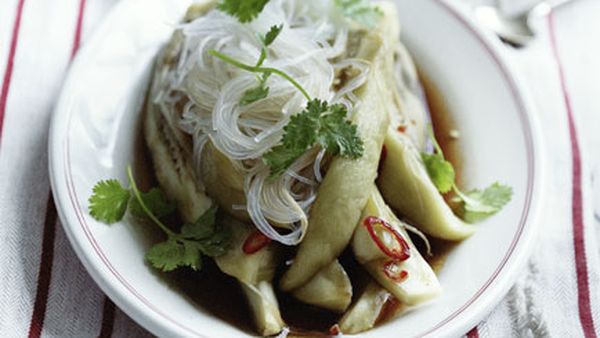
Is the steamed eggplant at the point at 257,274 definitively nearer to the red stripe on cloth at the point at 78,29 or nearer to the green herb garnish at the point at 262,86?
the green herb garnish at the point at 262,86

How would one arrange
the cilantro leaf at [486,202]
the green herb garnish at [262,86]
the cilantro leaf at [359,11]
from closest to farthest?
the green herb garnish at [262,86] → the cilantro leaf at [486,202] → the cilantro leaf at [359,11]

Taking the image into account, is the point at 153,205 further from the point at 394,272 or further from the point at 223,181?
the point at 394,272

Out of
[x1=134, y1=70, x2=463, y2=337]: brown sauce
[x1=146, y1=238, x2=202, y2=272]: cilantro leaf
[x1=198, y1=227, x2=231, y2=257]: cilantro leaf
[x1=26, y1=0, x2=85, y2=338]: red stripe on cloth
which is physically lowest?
[x1=26, y1=0, x2=85, y2=338]: red stripe on cloth

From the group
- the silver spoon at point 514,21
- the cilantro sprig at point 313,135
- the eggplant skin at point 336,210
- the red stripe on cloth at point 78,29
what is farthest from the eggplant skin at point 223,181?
the silver spoon at point 514,21

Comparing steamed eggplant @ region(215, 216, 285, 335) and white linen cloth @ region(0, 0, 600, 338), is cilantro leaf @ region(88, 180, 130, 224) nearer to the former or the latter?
white linen cloth @ region(0, 0, 600, 338)

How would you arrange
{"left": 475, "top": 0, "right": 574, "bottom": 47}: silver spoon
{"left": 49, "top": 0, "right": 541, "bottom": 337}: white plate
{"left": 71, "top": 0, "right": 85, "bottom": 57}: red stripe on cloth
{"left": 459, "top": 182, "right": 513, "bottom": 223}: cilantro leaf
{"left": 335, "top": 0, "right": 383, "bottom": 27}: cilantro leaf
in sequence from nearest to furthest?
{"left": 49, "top": 0, "right": 541, "bottom": 337}: white plate, {"left": 459, "top": 182, "right": 513, "bottom": 223}: cilantro leaf, {"left": 335, "top": 0, "right": 383, "bottom": 27}: cilantro leaf, {"left": 71, "top": 0, "right": 85, "bottom": 57}: red stripe on cloth, {"left": 475, "top": 0, "right": 574, "bottom": 47}: silver spoon

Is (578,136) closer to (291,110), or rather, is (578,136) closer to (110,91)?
(291,110)

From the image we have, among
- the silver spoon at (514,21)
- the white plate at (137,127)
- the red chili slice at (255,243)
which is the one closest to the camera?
the white plate at (137,127)

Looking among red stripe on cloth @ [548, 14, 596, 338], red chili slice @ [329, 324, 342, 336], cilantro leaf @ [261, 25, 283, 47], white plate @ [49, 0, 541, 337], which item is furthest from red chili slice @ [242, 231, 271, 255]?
red stripe on cloth @ [548, 14, 596, 338]
